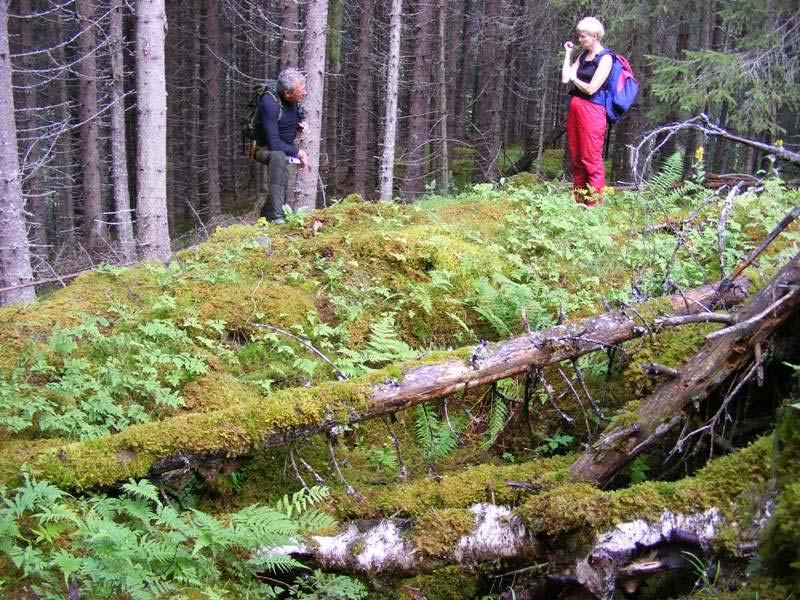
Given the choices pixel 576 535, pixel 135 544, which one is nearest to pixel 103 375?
pixel 135 544

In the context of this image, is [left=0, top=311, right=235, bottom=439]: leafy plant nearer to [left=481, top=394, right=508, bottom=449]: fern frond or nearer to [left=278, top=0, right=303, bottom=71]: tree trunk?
[left=481, top=394, right=508, bottom=449]: fern frond

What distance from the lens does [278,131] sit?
8719 millimetres

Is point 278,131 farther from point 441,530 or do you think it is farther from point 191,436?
point 441,530

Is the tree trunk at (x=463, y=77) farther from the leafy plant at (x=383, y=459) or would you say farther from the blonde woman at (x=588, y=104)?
the leafy plant at (x=383, y=459)

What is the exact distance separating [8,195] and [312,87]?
16.1 feet

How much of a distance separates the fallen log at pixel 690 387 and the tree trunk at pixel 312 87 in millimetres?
8198

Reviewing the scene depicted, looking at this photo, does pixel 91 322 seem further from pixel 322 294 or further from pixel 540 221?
pixel 540 221

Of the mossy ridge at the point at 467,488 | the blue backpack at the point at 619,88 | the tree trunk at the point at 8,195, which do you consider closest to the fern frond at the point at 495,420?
the mossy ridge at the point at 467,488

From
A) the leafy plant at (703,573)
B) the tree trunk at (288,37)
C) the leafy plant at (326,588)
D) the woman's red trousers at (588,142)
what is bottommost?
the leafy plant at (326,588)

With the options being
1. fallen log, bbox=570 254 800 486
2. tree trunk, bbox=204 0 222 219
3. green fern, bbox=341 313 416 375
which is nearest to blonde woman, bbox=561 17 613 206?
green fern, bbox=341 313 416 375

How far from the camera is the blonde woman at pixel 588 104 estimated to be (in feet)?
25.2

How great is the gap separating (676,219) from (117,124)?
13106mm

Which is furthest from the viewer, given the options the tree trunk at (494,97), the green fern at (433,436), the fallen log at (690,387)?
the tree trunk at (494,97)

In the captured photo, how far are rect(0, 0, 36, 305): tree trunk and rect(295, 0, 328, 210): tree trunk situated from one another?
165 inches
